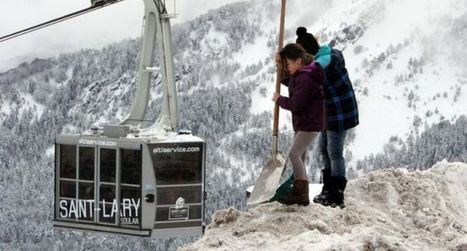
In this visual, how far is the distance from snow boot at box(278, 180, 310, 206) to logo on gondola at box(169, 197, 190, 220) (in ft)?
22.2

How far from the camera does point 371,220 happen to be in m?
6.50

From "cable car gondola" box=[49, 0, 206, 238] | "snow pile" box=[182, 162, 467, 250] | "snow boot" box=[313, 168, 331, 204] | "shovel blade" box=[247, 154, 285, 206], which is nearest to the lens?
"snow pile" box=[182, 162, 467, 250]

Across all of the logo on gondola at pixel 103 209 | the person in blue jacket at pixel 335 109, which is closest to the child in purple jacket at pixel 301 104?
the person in blue jacket at pixel 335 109

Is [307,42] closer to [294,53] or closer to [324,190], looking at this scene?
[294,53]

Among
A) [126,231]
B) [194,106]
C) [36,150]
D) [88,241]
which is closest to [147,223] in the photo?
[126,231]

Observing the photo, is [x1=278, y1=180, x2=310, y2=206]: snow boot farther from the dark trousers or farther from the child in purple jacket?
the dark trousers

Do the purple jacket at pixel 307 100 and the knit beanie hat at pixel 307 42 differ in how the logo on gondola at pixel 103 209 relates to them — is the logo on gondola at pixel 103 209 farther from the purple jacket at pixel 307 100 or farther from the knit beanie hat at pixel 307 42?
the purple jacket at pixel 307 100

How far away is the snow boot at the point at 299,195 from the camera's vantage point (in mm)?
6395

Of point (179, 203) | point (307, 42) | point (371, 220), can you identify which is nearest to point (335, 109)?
point (307, 42)

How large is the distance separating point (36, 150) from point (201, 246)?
172178mm

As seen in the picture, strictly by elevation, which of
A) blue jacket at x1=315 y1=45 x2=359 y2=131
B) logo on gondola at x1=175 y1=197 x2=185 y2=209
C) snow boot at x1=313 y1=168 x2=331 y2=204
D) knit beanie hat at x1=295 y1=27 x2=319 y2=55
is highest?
knit beanie hat at x1=295 y1=27 x2=319 y2=55

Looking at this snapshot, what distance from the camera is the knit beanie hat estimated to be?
6.84 m

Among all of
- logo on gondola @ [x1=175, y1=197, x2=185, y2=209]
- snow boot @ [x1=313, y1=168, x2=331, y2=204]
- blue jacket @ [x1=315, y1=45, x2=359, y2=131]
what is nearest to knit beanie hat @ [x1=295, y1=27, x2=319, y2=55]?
blue jacket @ [x1=315, y1=45, x2=359, y2=131]

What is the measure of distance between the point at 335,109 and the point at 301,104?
24.1 inches
